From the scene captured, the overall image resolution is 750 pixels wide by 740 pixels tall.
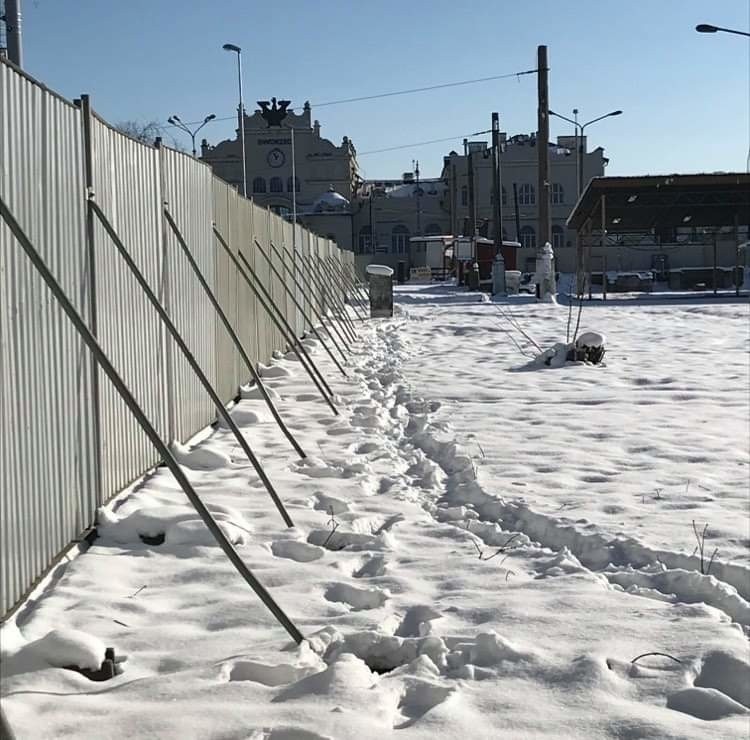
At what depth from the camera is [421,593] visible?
4.96 m

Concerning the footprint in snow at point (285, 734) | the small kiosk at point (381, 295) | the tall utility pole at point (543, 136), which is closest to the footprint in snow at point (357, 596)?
the footprint in snow at point (285, 734)

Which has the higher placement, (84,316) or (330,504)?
(84,316)

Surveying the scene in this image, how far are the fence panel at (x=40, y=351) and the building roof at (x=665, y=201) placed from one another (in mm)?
30349

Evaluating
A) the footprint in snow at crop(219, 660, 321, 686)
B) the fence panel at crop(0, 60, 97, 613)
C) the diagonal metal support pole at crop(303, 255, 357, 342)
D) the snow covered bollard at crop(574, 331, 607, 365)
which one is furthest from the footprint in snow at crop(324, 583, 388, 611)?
the diagonal metal support pole at crop(303, 255, 357, 342)

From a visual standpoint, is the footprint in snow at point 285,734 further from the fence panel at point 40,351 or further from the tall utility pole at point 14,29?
the tall utility pole at point 14,29

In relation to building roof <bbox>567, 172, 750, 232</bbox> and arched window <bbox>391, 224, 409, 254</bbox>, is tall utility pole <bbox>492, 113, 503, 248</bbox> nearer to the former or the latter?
building roof <bbox>567, 172, 750, 232</bbox>

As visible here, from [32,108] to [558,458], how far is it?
4.98 m

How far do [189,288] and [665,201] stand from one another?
3326 cm

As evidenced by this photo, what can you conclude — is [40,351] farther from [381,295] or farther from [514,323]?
[381,295]

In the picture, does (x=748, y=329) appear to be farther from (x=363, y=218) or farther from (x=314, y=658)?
(x=363, y=218)

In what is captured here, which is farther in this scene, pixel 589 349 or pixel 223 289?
pixel 589 349

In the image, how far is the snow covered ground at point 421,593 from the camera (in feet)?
11.7

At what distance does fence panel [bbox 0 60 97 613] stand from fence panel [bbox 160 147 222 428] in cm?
240

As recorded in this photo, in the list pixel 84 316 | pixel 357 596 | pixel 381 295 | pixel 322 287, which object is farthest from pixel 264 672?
pixel 381 295
